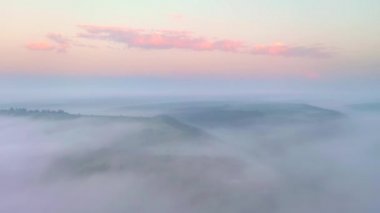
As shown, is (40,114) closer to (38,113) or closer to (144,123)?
(38,113)

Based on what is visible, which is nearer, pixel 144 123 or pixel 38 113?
pixel 144 123

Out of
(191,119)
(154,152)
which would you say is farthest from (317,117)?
(154,152)

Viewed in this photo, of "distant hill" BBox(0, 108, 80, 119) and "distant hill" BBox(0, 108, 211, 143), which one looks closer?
"distant hill" BBox(0, 108, 211, 143)

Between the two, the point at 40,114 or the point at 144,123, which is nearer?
the point at 144,123

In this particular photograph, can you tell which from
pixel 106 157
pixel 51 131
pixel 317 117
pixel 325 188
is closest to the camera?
pixel 325 188

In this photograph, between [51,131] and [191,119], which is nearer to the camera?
[51,131]

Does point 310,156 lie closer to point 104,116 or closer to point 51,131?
point 104,116

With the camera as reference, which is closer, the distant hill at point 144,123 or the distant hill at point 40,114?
the distant hill at point 144,123

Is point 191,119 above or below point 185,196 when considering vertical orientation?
above

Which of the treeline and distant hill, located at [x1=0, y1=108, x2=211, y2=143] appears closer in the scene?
distant hill, located at [x1=0, y1=108, x2=211, y2=143]

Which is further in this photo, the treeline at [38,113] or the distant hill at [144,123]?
the treeline at [38,113]

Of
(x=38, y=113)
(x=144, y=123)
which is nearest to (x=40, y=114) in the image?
(x=38, y=113)
